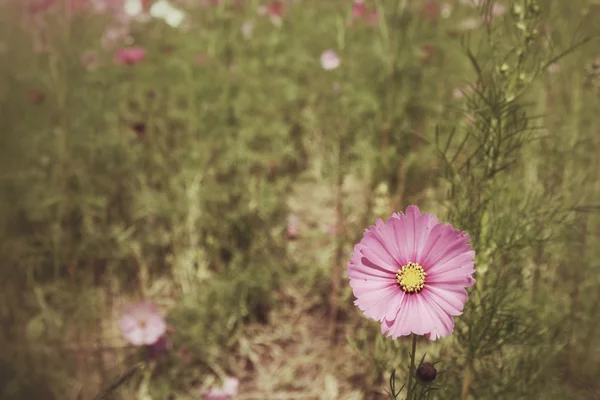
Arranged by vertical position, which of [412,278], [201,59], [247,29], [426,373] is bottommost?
[426,373]

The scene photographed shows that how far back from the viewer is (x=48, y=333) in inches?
64.0

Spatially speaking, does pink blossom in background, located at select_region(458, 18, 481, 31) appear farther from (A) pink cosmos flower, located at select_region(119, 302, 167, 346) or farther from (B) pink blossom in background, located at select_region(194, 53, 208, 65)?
(A) pink cosmos flower, located at select_region(119, 302, 167, 346)

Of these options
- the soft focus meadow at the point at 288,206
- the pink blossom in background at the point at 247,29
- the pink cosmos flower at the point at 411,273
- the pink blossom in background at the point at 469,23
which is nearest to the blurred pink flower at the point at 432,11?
the soft focus meadow at the point at 288,206

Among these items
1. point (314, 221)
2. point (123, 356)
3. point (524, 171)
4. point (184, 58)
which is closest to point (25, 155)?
point (184, 58)

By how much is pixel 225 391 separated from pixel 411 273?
2.82 ft

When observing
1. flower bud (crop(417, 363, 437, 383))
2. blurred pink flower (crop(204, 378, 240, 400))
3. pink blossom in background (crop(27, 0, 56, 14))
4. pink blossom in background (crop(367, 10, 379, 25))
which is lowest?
flower bud (crop(417, 363, 437, 383))

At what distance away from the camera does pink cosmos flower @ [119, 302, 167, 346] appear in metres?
1.50

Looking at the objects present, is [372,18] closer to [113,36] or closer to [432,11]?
[432,11]

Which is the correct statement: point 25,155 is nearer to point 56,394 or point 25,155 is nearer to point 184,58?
point 184,58

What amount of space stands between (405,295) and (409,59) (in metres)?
1.66

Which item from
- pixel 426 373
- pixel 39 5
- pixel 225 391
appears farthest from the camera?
pixel 39 5

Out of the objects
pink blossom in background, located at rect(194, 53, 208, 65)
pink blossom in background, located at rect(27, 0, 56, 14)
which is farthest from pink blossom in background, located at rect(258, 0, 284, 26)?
pink blossom in background, located at rect(27, 0, 56, 14)

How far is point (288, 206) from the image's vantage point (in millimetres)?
2105

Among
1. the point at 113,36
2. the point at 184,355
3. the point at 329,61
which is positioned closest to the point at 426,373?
the point at 184,355
